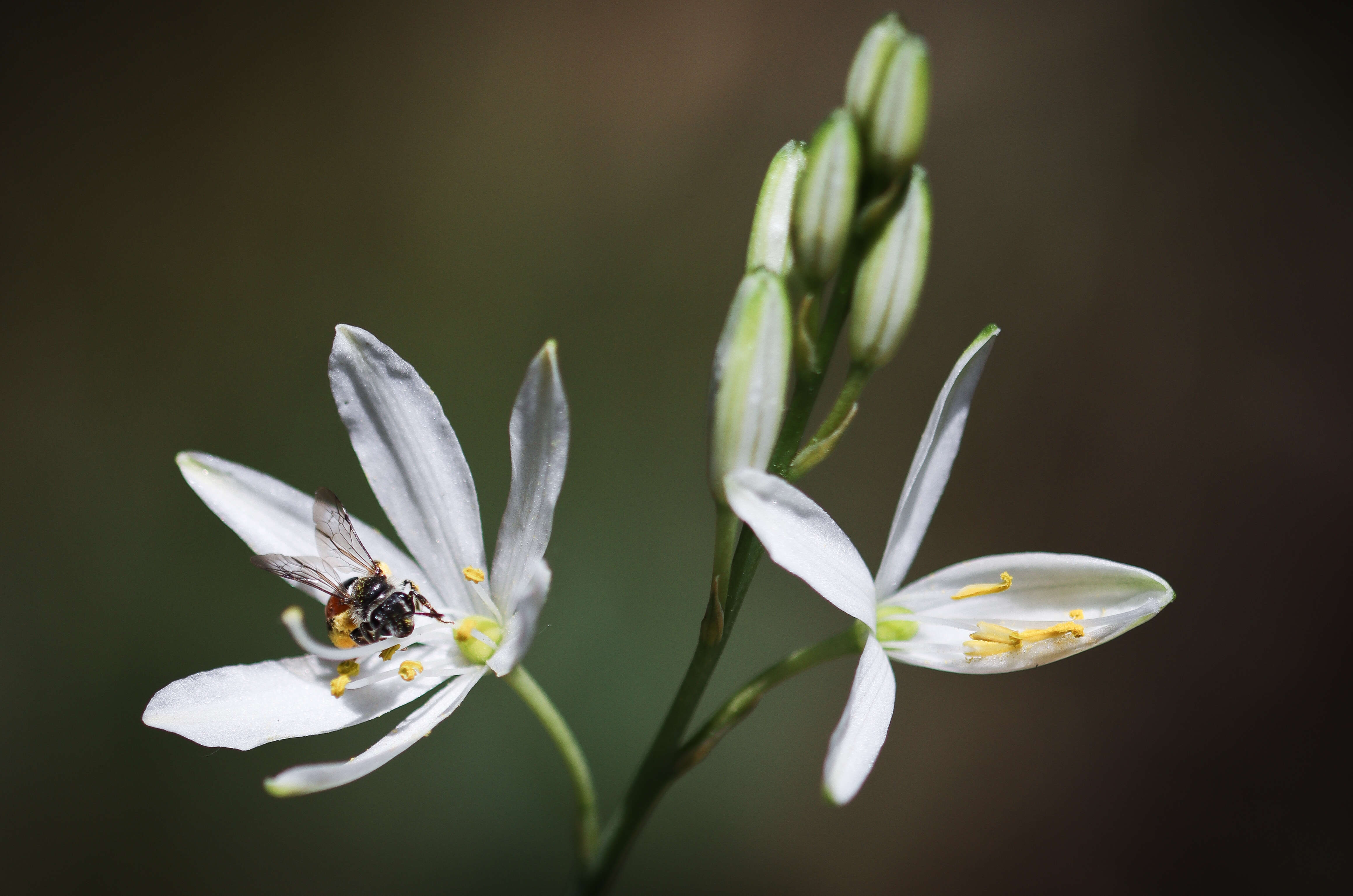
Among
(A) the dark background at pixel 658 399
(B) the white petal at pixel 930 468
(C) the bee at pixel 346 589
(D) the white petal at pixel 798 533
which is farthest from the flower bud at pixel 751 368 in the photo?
(A) the dark background at pixel 658 399

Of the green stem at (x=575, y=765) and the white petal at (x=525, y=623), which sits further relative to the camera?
the green stem at (x=575, y=765)

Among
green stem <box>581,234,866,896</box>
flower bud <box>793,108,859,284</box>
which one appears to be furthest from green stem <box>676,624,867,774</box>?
flower bud <box>793,108,859,284</box>

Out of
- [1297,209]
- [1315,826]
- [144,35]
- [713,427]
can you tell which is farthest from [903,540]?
[144,35]

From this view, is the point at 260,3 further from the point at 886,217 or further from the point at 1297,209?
the point at 1297,209

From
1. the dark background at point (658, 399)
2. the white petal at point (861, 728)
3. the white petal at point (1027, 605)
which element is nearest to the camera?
the white petal at point (861, 728)

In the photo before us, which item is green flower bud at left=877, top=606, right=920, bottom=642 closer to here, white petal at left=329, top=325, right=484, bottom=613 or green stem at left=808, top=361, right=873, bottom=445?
green stem at left=808, top=361, right=873, bottom=445

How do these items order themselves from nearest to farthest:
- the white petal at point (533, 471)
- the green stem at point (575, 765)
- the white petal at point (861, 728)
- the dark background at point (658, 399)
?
the white petal at point (861, 728)
the white petal at point (533, 471)
the green stem at point (575, 765)
the dark background at point (658, 399)

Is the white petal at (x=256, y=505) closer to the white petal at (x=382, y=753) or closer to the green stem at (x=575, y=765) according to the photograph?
the white petal at (x=382, y=753)
